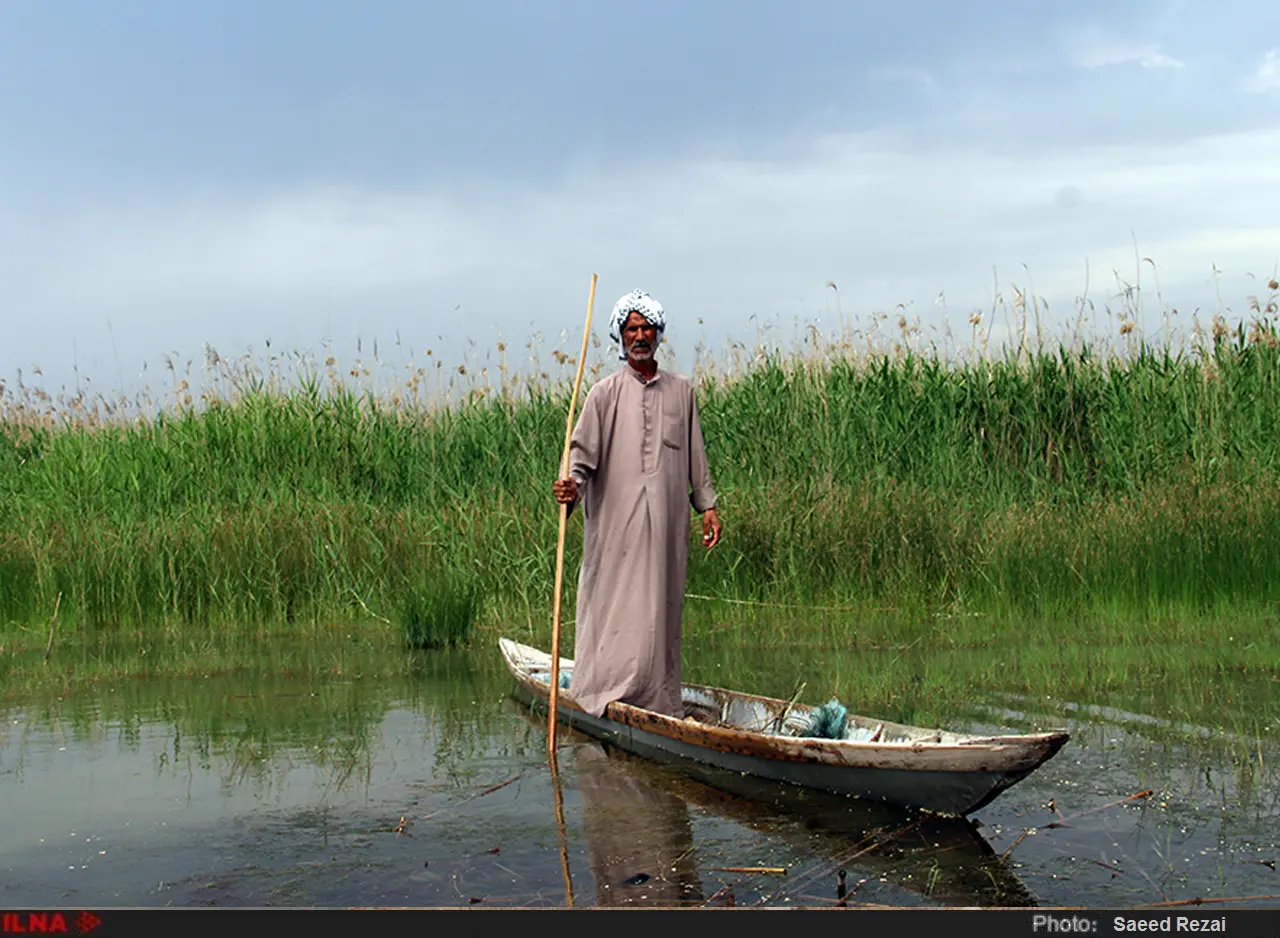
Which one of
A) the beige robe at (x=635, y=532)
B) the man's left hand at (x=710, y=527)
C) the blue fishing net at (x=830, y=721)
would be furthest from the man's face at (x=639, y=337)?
the blue fishing net at (x=830, y=721)

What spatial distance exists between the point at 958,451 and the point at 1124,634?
3594 millimetres

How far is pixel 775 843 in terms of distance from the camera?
5152 millimetres

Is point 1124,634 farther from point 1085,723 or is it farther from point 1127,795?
point 1127,795

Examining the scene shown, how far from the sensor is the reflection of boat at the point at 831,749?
194 inches

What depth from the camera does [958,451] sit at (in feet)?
41.8

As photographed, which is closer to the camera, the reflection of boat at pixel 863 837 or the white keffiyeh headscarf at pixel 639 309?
the reflection of boat at pixel 863 837

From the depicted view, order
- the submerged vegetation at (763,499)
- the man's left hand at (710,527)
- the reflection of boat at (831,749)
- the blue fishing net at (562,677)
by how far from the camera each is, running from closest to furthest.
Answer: the reflection of boat at (831,749), the man's left hand at (710,527), the blue fishing net at (562,677), the submerged vegetation at (763,499)

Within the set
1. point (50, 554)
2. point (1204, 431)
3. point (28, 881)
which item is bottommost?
point (28, 881)

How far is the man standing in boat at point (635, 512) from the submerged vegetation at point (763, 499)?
10.3 feet

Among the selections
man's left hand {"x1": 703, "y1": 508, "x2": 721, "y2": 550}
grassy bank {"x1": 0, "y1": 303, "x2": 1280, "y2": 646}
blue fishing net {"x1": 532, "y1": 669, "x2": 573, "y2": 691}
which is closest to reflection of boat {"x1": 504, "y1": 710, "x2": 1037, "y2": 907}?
man's left hand {"x1": 703, "y1": 508, "x2": 721, "y2": 550}

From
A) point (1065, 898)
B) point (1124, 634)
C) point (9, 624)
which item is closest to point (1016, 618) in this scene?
point (1124, 634)

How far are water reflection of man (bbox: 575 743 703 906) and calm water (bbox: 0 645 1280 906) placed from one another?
12mm

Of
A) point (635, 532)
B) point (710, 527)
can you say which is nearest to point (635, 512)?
point (635, 532)
